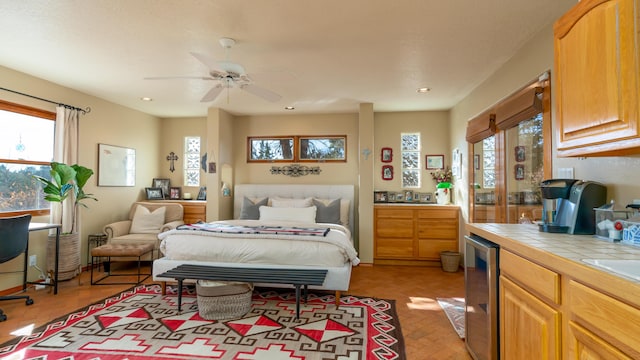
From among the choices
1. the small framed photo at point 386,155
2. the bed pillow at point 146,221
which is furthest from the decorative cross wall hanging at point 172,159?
the small framed photo at point 386,155

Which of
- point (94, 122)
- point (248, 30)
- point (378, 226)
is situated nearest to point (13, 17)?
point (248, 30)

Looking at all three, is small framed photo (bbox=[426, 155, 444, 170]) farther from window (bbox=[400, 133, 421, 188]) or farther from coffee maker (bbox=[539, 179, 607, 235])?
coffee maker (bbox=[539, 179, 607, 235])

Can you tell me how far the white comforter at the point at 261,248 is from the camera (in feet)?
11.0

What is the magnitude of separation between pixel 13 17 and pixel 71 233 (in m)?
2.68

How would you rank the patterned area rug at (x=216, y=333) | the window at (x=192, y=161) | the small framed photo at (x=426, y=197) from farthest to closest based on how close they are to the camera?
1. the window at (x=192, y=161)
2. the small framed photo at (x=426, y=197)
3. the patterned area rug at (x=216, y=333)

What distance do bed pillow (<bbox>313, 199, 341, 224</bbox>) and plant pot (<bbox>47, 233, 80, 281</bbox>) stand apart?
127 inches

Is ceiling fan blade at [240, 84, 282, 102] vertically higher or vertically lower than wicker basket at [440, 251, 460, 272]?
higher

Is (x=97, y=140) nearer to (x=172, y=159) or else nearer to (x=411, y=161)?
(x=172, y=159)

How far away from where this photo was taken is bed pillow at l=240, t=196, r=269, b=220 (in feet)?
16.9

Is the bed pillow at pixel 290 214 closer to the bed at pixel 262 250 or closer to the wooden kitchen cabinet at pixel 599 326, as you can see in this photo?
the bed at pixel 262 250

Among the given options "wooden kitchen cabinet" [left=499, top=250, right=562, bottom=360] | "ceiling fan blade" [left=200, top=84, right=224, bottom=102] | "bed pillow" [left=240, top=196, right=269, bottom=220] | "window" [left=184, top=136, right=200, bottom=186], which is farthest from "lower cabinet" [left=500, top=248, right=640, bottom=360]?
"window" [left=184, top=136, right=200, bottom=186]

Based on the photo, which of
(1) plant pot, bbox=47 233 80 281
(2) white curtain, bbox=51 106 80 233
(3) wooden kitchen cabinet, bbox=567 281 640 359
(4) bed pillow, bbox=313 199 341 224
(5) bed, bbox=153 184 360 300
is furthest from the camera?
(4) bed pillow, bbox=313 199 341 224

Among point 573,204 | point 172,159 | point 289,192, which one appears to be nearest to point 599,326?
point 573,204

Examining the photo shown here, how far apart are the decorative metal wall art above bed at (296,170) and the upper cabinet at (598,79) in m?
4.29
